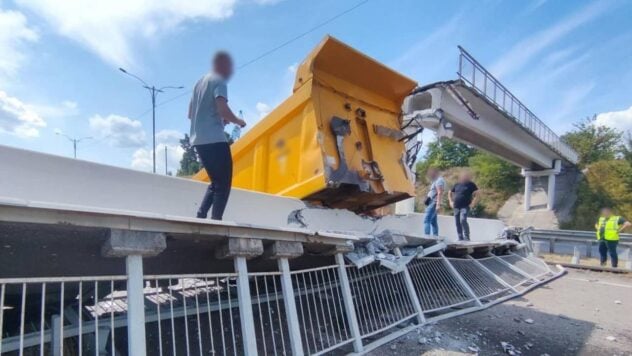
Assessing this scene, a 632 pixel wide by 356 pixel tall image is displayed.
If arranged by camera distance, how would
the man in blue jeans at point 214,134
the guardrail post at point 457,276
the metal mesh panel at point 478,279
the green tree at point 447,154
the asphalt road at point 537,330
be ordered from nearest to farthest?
1. the man in blue jeans at point 214,134
2. the asphalt road at point 537,330
3. the guardrail post at point 457,276
4. the metal mesh panel at point 478,279
5. the green tree at point 447,154

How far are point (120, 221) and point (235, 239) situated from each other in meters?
0.85

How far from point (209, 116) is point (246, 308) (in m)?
1.74

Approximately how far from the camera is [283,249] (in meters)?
3.20

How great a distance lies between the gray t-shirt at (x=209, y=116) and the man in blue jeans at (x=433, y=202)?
5.34m

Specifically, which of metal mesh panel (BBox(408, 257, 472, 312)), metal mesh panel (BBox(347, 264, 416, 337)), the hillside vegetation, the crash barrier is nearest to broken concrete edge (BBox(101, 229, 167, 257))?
the crash barrier

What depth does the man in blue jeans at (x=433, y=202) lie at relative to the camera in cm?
761

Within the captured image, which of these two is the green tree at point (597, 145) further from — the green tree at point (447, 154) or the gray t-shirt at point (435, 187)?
the gray t-shirt at point (435, 187)

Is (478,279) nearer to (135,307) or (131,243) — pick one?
(135,307)

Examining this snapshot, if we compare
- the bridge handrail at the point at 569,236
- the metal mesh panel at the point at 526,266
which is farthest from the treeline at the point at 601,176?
the metal mesh panel at the point at 526,266

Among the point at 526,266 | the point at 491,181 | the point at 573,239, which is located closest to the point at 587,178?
Result: the point at 491,181

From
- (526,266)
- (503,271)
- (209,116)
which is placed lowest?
(526,266)

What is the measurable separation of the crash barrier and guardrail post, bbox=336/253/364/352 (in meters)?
0.01

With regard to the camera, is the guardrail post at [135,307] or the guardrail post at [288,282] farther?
the guardrail post at [288,282]

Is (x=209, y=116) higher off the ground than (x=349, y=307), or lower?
higher
